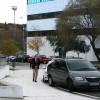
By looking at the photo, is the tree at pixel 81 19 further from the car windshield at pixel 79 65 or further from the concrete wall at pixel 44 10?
the car windshield at pixel 79 65

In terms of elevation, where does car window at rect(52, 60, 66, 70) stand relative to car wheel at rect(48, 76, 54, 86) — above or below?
above

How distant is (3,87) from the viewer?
16000 mm

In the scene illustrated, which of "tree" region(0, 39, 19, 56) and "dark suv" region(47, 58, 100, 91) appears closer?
"dark suv" region(47, 58, 100, 91)

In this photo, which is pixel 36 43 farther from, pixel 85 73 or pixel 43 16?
pixel 85 73

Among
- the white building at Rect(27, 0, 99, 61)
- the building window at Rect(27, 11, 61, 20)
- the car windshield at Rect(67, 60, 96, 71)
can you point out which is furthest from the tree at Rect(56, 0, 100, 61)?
the car windshield at Rect(67, 60, 96, 71)

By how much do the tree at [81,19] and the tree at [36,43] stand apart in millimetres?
22489

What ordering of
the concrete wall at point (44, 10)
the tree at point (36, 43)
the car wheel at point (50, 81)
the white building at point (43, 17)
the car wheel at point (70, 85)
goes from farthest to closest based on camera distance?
the tree at point (36, 43)
the white building at point (43, 17)
the concrete wall at point (44, 10)
the car wheel at point (50, 81)
the car wheel at point (70, 85)

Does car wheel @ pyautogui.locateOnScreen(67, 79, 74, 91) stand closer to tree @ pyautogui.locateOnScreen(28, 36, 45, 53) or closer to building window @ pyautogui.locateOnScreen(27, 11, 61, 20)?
building window @ pyautogui.locateOnScreen(27, 11, 61, 20)

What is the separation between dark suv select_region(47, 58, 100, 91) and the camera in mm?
19297

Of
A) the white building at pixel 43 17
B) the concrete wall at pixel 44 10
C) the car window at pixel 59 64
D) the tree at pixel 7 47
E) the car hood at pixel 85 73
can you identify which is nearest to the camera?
the car hood at pixel 85 73

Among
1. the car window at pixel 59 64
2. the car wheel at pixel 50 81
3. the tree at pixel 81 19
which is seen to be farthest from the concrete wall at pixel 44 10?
the car window at pixel 59 64

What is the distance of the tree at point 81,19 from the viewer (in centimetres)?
6094

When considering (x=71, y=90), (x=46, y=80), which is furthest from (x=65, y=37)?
(x=71, y=90)

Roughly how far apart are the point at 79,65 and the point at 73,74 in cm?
135
